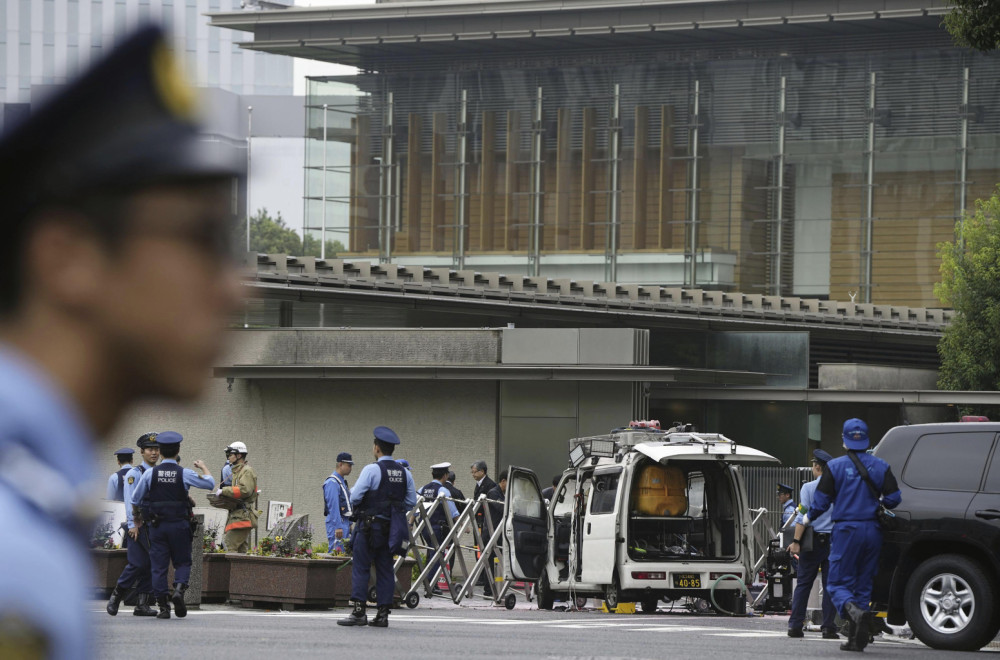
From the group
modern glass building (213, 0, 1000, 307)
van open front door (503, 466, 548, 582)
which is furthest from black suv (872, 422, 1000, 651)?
modern glass building (213, 0, 1000, 307)

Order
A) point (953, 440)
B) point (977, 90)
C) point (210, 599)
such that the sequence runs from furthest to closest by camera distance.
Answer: point (977, 90) < point (210, 599) < point (953, 440)

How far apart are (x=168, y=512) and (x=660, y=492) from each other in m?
6.13

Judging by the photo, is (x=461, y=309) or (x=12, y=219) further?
(x=461, y=309)

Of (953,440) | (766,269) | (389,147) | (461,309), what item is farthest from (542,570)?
(389,147)

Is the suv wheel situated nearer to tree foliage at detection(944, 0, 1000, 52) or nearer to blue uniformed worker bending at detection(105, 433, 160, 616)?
tree foliage at detection(944, 0, 1000, 52)

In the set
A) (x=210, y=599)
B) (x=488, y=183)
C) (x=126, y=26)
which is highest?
(x=488, y=183)

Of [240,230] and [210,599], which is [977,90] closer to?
[210,599]

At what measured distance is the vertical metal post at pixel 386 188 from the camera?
226ft

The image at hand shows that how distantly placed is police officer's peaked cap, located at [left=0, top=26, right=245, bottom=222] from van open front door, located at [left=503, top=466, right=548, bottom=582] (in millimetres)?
18715

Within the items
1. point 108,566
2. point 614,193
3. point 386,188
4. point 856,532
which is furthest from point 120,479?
point 386,188

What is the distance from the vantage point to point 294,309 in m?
39.2

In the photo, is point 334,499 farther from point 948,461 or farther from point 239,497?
point 948,461

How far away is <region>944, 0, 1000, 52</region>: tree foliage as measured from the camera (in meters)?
16.5

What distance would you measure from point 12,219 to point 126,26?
0.48ft
